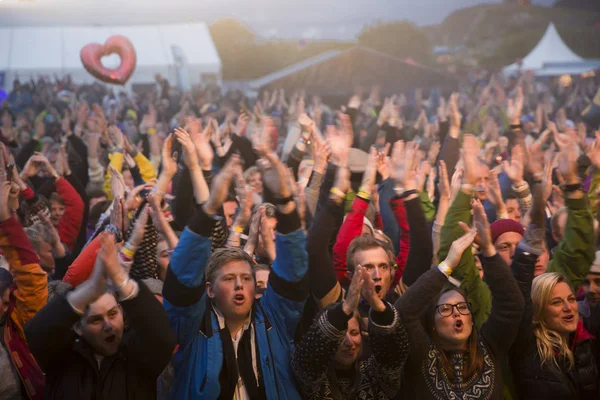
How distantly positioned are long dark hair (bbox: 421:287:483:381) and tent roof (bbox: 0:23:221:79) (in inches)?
675

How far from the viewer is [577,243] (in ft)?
12.0

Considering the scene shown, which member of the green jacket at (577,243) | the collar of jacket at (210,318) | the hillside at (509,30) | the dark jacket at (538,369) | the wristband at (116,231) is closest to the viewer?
the collar of jacket at (210,318)

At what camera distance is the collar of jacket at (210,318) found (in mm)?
2814

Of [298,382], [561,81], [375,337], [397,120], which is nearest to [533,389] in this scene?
[375,337]

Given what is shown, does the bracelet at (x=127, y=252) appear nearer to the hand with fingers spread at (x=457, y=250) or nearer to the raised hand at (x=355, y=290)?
the raised hand at (x=355, y=290)

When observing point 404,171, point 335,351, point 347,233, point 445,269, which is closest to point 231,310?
point 335,351

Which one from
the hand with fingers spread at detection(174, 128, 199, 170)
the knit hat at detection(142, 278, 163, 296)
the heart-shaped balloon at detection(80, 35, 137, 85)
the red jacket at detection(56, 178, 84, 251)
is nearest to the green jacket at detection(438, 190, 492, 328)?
the hand with fingers spread at detection(174, 128, 199, 170)

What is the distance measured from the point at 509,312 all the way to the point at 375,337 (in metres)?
0.65

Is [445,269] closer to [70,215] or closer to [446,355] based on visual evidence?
[446,355]

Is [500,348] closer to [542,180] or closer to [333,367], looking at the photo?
[333,367]

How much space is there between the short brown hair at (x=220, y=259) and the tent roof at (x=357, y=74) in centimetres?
1476

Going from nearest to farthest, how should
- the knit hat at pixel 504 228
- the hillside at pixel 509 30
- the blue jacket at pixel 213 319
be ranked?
1. the blue jacket at pixel 213 319
2. the knit hat at pixel 504 228
3. the hillside at pixel 509 30

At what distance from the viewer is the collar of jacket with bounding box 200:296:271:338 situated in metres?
2.81

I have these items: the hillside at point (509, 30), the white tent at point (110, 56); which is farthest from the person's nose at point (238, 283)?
the hillside at point (509, 30)
